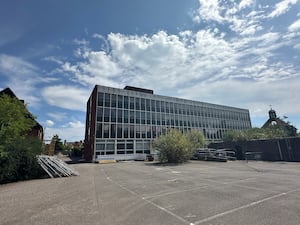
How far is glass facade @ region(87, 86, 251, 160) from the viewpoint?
31422mm

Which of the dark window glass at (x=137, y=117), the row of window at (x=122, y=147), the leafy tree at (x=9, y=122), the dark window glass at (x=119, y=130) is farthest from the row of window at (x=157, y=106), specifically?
the leafy tree at (x=9, y=122)

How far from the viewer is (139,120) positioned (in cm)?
3556

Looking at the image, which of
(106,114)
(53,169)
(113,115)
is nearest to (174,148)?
(53,169)

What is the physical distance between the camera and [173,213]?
14.8 feet

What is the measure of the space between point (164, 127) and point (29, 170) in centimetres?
2896

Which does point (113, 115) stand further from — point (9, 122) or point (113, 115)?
point (9, 122)

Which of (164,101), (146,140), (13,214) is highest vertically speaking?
(164,101)

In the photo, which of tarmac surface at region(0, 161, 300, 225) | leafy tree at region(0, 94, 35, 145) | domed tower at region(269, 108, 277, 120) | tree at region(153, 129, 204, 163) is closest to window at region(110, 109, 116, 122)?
tree at region(153, 129, 204, 163)

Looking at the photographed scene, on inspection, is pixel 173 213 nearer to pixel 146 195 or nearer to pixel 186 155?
pixel 146 195

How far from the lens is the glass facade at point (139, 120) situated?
3142 centimetres

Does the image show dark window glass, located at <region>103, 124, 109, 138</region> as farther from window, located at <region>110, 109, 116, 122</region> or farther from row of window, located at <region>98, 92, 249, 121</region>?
row of window, located at <region>98, 92, 249, 121</region>

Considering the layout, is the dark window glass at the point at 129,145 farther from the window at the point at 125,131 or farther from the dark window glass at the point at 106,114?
the dark window glass at the point at 106,114

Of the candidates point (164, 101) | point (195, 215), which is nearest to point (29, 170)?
point (195, 215)

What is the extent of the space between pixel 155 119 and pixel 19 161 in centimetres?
2832
